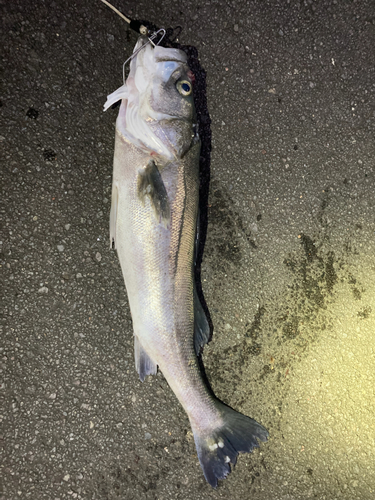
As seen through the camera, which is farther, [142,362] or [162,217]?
[142,362]

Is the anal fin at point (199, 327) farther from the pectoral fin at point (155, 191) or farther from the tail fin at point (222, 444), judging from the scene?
the pectoral fin at point (155, 191)

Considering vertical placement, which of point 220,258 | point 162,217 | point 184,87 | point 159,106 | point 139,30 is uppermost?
point 139,30

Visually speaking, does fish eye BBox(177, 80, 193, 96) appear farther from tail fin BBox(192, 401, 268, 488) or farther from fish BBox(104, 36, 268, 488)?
tail fin BBox(192, 401, 268, 488)

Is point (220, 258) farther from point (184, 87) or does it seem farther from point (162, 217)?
point (184, 87)

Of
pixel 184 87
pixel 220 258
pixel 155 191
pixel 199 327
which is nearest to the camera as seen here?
pixel 155 191

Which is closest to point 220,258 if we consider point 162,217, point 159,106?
point 162,217

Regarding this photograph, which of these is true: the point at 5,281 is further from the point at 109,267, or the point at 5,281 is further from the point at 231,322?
the point at 231,322

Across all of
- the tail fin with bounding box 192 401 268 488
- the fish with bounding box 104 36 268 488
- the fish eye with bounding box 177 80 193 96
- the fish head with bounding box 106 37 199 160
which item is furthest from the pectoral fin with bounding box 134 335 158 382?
the fish eye with bounding box 177 80 193 96
